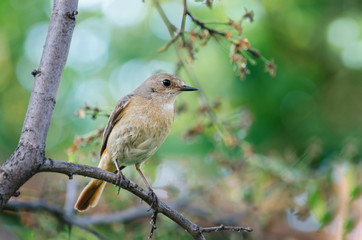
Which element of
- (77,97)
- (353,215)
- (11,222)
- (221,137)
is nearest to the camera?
(353,215)

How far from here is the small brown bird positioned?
330 centimetres

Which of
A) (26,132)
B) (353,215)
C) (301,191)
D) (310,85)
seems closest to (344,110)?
(310,85)

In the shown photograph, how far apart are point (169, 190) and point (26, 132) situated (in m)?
2.65

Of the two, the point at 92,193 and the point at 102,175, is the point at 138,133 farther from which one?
the point at 102,175

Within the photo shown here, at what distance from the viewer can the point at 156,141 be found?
3.30 metres

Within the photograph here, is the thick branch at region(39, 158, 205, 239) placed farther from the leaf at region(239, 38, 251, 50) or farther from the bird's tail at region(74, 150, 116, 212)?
the bird's tail at region(74, 150, 116, 212)

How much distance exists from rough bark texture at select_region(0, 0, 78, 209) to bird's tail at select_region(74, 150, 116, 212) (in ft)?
5.82

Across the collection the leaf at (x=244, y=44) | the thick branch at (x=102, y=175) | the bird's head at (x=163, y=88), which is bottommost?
the thick branch at (x=102, y=175)

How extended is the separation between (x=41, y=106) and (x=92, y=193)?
1.89 meters

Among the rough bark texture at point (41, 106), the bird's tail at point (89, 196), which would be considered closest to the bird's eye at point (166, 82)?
the bird's tail at point (89, 196)

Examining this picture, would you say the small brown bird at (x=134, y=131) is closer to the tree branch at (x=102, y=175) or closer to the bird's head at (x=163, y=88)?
the bird's head at (x=163, y=88)

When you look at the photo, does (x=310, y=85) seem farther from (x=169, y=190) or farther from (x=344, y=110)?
(x=169, y=190)

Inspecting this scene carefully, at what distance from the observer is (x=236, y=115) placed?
11.5 ft

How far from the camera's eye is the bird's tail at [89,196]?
344 cm
